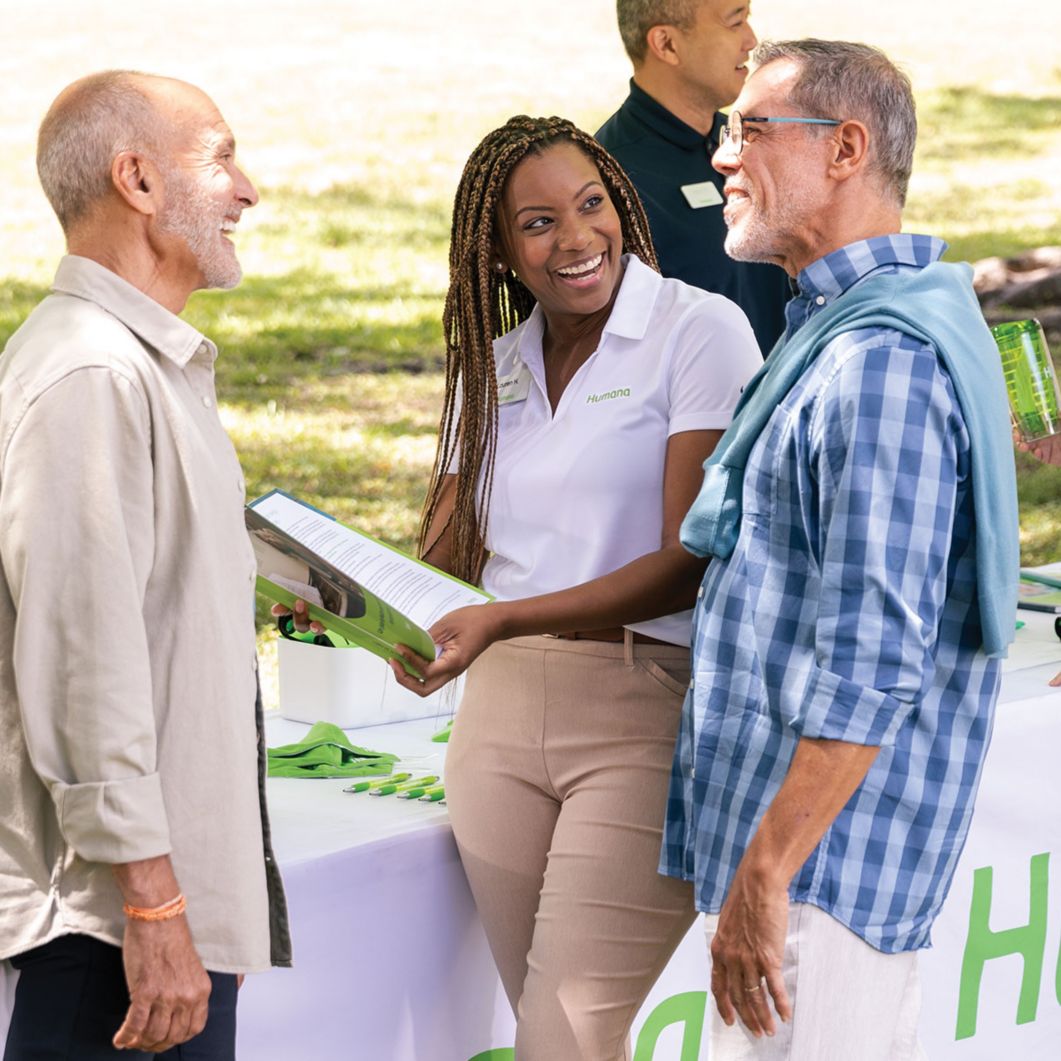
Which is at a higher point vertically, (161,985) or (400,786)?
(161,985)

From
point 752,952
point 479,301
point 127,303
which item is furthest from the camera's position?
point 479,301

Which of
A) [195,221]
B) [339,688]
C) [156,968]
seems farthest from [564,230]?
[156,968]

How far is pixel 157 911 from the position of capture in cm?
154

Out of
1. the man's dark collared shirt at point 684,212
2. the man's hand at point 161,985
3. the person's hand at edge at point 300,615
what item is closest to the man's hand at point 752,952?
the man's hand at point 161,985

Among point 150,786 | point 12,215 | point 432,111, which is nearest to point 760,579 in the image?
point 150,786

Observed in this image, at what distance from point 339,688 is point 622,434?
78 centimetres

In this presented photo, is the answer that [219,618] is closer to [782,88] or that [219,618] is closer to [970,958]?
[782,88]

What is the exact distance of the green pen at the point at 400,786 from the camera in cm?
232

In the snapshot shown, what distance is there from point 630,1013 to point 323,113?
395 inches

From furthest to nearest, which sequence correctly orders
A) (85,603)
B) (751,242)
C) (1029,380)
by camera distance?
(1029,380), (751,242), (85,603)

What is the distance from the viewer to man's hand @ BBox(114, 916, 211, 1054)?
154 centimetres

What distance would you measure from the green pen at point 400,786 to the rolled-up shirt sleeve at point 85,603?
0.80m

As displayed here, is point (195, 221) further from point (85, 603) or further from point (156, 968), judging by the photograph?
point (156, 968)

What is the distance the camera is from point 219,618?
160 centimetres
